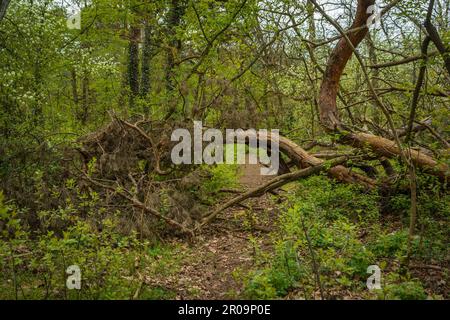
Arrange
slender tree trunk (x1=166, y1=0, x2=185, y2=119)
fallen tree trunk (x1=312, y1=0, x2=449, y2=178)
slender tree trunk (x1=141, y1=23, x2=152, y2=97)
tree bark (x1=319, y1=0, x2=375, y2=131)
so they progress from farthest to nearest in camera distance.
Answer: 1. slender tree trunk (x1=141, y1=23, x2=152, y2=97)
2. slender tree trunk (x1=166, y1=0, x2=185, y2=119)
3. tree bark (x1=319, y1=0, x2=375, y2=131)
4. fallen tree trunk (x1=312, y1=0, x2=449, y2=178)

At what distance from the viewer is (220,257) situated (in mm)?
6188

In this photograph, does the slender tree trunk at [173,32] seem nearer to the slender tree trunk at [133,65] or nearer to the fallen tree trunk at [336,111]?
the slender tree trunk at [133,65]

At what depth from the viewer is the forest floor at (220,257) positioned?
4.94 m

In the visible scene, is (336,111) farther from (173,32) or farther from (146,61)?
(146,61)

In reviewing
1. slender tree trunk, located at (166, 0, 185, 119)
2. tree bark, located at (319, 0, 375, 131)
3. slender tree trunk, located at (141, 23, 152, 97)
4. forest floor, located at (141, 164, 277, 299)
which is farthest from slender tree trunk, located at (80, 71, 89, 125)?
tree bark, located at (319, 0, 375, 131)

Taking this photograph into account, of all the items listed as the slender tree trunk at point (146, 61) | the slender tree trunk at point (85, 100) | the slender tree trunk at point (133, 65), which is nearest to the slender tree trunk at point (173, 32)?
the slender tree trunk at point (146, 61)

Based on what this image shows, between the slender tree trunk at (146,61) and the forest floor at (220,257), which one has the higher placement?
the slender tree trunk at (146,61)

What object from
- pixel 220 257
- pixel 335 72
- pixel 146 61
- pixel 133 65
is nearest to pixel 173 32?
pixel 146 61

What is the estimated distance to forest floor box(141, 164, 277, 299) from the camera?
16.2 feet

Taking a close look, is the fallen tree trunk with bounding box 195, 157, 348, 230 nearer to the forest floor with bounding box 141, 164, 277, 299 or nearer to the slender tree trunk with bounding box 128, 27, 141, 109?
the forest floor with bounding box 141, 164, 277, 299

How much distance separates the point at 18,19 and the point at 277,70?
8.01 meters
